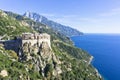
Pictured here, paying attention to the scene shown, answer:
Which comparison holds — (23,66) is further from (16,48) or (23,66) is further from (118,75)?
(118,75)

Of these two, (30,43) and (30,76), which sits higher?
(30,43)

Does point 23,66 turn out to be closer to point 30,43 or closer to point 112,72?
point 30,43

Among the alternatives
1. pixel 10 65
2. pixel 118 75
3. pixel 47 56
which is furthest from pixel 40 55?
pixel 118 75

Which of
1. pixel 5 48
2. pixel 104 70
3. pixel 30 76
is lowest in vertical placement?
pixel 104 70

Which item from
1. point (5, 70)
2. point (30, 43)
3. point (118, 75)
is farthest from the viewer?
point (118, 75)

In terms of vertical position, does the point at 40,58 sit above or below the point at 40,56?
below

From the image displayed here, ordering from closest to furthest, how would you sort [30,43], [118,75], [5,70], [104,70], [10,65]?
[5,70] < [10,65] < [30,43] < [118,75] < [104,70]

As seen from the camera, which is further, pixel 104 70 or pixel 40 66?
pixel 104 70

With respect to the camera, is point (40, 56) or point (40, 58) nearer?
point (40, 58)

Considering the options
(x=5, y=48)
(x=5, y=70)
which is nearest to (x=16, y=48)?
(x=5, y=48)
